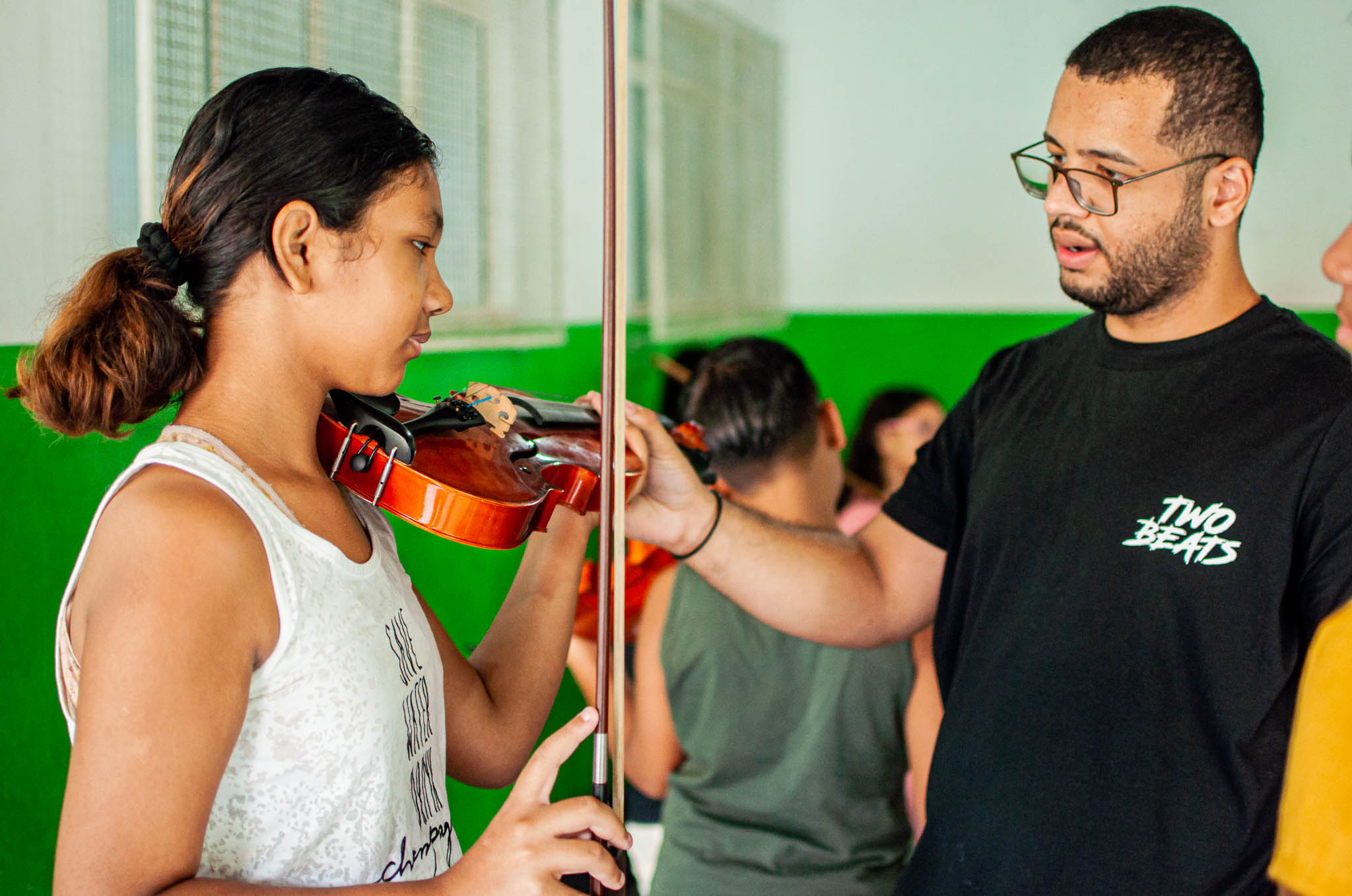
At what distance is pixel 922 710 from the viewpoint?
1702 mm

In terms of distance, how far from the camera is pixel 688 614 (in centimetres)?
181

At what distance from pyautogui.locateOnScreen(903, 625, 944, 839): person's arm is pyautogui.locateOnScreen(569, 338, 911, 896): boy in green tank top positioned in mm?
18

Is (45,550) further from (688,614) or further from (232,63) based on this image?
(688,614)

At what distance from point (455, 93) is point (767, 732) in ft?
4.69

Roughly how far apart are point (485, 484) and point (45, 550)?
543 mm

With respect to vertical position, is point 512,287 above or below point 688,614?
above

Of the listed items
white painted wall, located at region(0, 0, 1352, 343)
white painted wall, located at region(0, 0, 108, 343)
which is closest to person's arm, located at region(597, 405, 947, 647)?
white painted wall, located at region(0, 0, 108, 343)

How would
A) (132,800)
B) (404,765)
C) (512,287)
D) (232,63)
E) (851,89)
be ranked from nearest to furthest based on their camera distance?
(132,800), (404,765), (232,63), (512,287), (851,89)

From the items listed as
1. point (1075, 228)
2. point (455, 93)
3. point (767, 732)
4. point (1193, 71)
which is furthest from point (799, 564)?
point (455, 93)

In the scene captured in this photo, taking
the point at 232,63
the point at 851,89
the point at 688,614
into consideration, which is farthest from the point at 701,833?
the point at 851,89

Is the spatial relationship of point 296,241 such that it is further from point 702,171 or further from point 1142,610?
point 702,171

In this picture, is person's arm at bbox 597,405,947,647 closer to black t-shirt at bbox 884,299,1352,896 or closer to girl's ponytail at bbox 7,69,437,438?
black t-shirt at bbox 884,299,1352,896

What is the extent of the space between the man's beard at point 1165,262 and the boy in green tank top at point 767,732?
0.63 metres

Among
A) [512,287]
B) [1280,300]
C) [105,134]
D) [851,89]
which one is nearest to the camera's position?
[105,134]
